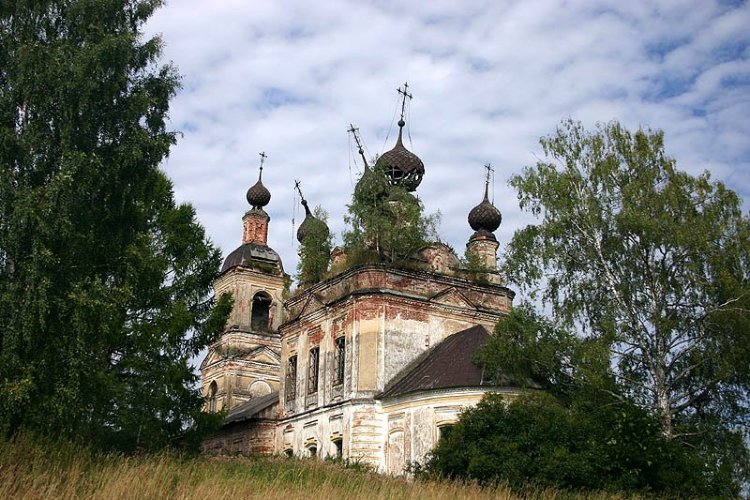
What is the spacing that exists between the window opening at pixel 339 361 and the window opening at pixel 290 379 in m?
2.68

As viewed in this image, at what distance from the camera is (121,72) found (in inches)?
581

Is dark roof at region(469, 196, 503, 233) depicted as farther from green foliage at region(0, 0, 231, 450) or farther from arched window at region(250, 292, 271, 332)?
green foliage at region(0, 0, 231, 450)

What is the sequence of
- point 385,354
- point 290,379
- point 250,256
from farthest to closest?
1. point 250,256
2. point 290,379
3. point 385,354

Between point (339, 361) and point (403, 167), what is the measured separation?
7906 millimetres

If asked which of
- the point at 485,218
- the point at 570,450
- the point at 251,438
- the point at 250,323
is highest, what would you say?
the point at 485,218

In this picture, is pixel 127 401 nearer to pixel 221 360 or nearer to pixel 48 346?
pixel 48 346

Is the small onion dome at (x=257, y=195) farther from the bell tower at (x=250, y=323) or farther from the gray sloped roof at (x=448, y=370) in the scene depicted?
the gray sloped roof at (x=448, y=370)

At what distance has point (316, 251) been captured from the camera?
28.5 m

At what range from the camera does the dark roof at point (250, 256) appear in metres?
39.5

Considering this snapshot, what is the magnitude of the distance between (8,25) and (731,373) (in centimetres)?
1594

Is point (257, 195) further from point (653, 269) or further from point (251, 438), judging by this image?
point (653, 269)

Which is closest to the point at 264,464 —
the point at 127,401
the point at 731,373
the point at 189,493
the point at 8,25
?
the point at 127,401

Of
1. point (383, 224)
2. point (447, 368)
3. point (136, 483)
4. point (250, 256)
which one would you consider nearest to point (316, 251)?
point (383, 224)

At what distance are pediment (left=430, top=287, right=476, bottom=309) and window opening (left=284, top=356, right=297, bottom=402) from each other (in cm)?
563
